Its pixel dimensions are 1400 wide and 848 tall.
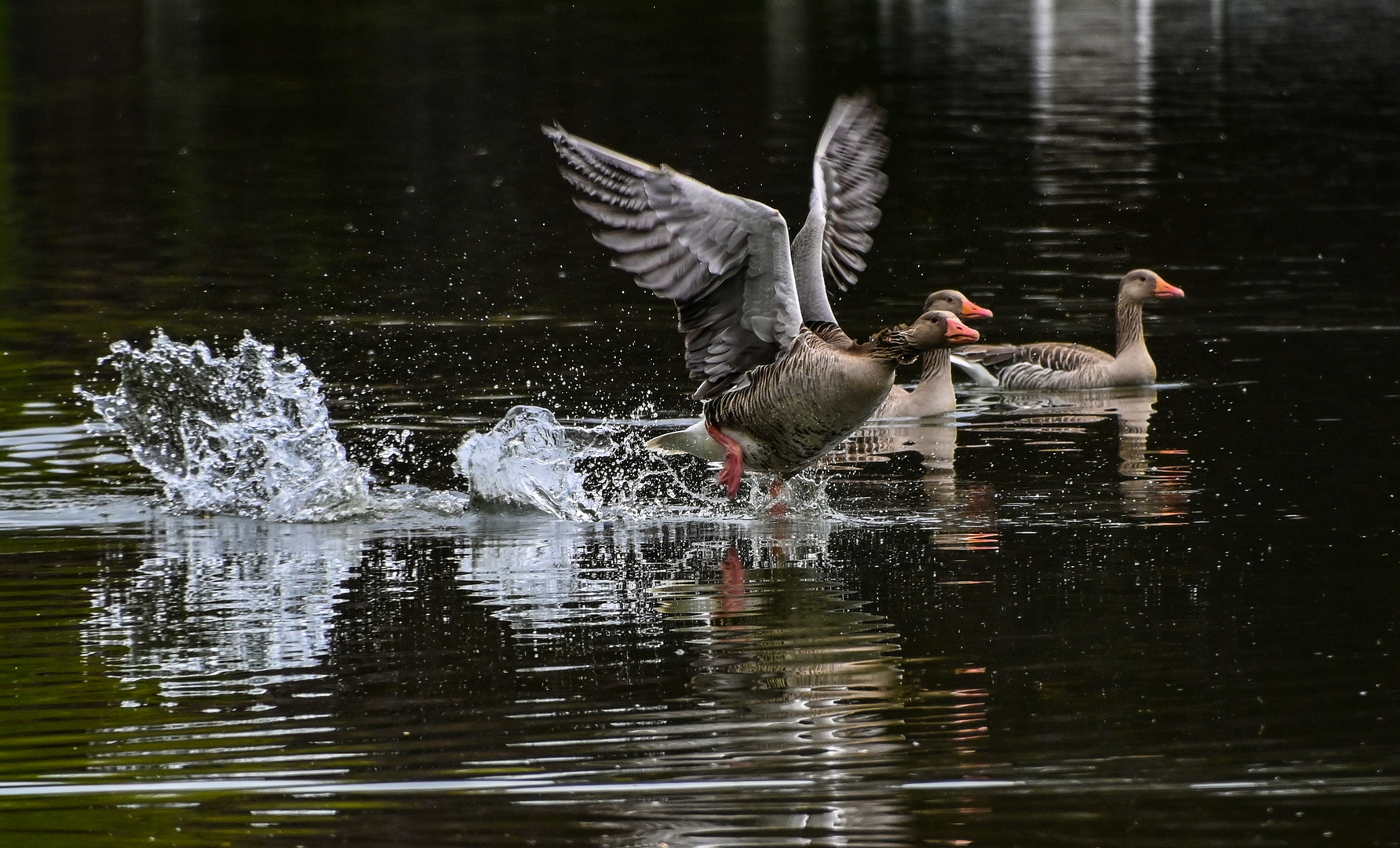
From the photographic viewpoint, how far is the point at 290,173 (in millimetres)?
25016

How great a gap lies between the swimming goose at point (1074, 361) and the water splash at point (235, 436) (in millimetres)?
4734

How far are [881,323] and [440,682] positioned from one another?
8.29 meters

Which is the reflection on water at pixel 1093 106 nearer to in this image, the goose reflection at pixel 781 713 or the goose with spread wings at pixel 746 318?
the goose with spread wings at pixel 746 318

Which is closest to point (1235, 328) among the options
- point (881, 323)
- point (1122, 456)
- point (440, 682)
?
point (881, 323)

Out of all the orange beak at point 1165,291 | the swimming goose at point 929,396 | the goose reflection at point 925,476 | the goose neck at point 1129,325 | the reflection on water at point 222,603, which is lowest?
the reflection on water at point 222,603

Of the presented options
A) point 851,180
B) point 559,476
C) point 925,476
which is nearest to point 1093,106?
point 851,180

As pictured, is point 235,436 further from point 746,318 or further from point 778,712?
point 778,712

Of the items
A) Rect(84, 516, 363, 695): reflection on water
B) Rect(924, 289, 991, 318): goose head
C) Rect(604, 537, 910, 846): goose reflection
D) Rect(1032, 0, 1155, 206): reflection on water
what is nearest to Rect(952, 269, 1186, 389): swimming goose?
Rect(924, 289, 991, 318): goose head

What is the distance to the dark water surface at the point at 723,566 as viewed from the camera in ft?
17.7

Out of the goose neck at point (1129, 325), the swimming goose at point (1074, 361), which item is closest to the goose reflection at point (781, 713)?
the swimming goose at point (1074, 361)

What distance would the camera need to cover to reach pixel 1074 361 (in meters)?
12.7

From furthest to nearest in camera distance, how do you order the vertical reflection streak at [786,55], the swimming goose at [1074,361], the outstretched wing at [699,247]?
the vertical reflection streak at [786,55] → the swimming goose at [1074,361] → the outstretched wing at [699,247]

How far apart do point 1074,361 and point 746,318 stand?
382cm

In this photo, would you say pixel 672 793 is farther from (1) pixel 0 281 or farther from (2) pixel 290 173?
(2) pixel 290 173
